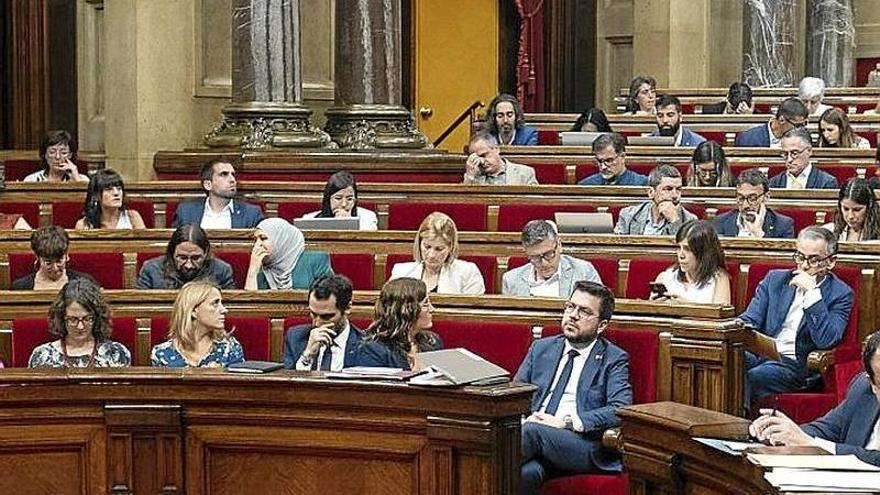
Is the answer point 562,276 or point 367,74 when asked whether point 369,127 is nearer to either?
point 367,74

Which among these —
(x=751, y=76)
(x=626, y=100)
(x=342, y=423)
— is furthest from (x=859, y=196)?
(x=751, y=76)

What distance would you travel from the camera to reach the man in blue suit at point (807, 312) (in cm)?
701

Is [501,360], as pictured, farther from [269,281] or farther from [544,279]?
[269,281]

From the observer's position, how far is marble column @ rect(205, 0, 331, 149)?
1080cm

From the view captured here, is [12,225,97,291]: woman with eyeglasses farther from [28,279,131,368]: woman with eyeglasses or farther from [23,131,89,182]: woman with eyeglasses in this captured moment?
[23,131,89,182]: woman with eyeglasses

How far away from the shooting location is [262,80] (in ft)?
35.6

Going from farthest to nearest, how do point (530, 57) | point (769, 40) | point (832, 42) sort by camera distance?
point (530, 57) < point (832, 42) < point (769, 40)

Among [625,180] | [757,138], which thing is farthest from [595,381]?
[757,138]

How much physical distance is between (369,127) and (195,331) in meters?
5.06

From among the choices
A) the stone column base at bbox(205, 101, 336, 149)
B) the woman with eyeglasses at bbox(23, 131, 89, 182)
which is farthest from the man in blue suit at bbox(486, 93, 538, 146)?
the woman with eyeglasses at bbox(23, 131, 89, 182)

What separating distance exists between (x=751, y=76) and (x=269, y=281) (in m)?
9.89

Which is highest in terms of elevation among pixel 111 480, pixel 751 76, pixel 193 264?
pixel 751 76

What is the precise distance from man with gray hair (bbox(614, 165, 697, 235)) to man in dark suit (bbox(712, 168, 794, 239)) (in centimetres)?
27

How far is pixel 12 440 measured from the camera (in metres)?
5.16
